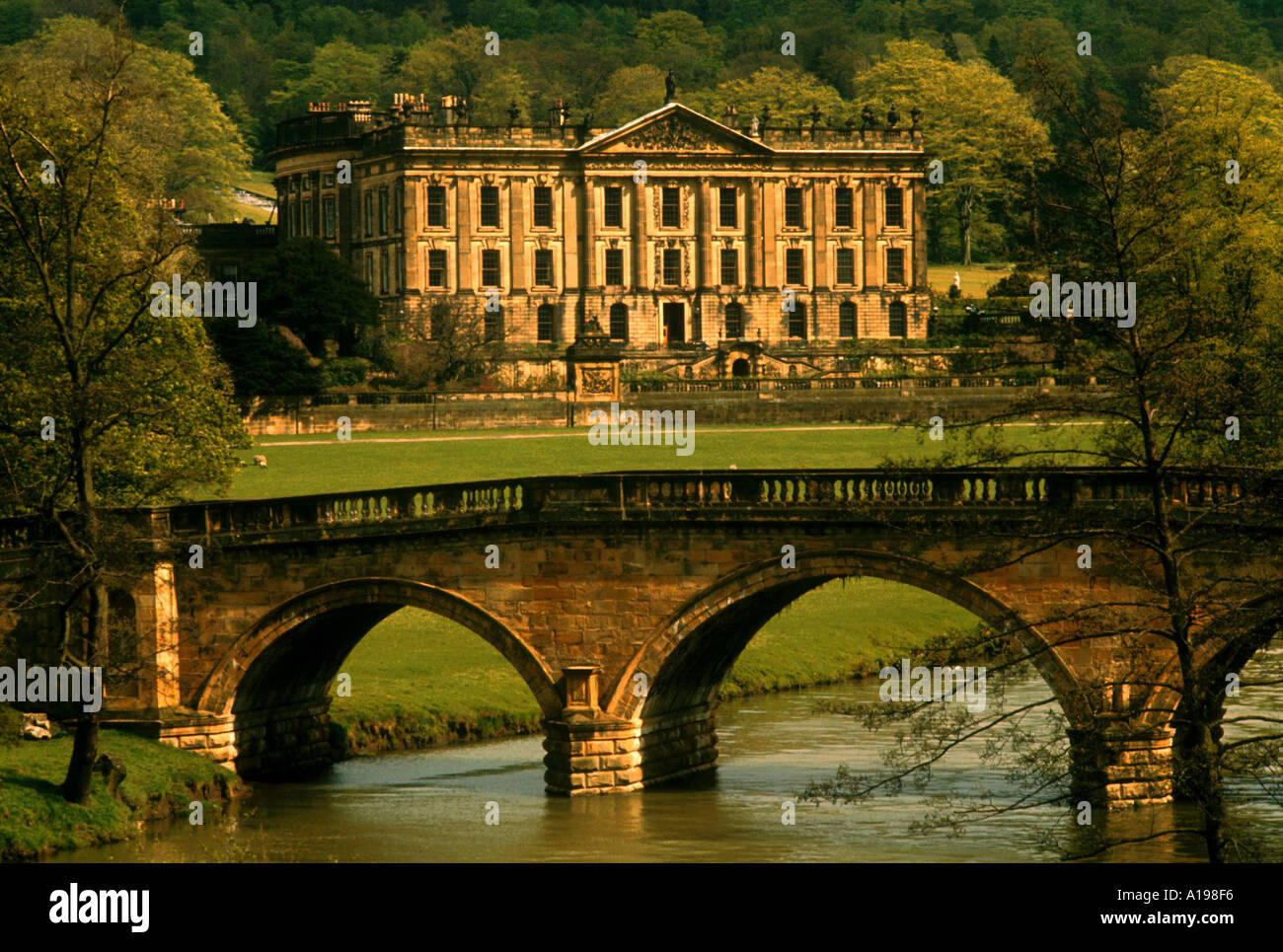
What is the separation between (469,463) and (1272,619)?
126 feet

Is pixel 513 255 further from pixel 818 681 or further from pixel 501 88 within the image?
pixel 501 88

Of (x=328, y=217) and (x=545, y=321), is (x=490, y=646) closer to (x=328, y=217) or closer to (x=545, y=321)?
(x=545, y=321)

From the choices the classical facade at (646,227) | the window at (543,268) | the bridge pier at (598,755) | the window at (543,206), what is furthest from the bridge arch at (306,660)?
the window at (543,268)

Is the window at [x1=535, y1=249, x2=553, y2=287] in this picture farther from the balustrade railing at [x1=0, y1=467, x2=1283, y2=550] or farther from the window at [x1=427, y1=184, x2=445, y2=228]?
the balustrade railing at [x1=0, y1=467, x2=1283, y2=550]

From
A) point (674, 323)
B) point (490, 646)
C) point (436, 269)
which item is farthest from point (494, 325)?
point (490, 646)

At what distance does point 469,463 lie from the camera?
66500 mm

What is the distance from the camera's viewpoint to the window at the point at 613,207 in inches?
4550

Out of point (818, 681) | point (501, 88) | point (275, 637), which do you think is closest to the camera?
point (275, 637)

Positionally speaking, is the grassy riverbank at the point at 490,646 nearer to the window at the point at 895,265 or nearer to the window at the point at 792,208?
the window at the point at 792,208

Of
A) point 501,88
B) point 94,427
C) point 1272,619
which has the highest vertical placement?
point 501,88

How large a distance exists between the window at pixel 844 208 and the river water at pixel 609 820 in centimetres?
7308

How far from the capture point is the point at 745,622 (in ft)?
143

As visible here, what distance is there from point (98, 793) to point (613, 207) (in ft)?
259

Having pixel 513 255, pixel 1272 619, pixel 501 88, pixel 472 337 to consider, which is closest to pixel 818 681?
pixel 1272 619
